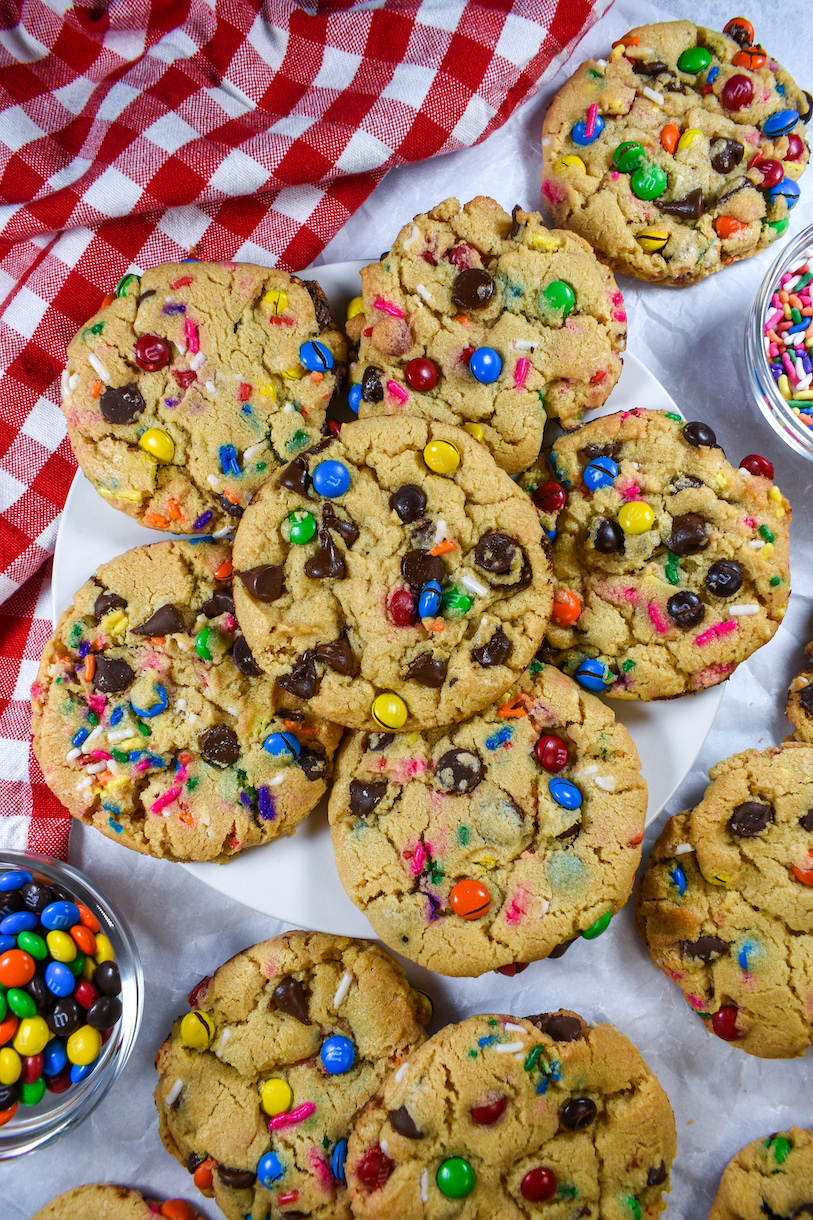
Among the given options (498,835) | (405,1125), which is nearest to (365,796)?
(498,835)

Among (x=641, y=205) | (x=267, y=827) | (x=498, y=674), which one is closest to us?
(x=498, y=674)

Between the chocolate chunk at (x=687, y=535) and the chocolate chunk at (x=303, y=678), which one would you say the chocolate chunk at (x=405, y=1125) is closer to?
the chocolate chunk at (x=303, y=678)

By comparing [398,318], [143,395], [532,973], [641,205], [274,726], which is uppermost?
[641,205]

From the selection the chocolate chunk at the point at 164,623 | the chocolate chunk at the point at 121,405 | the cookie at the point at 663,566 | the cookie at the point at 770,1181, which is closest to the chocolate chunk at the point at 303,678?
the chocolate chunk at the point at 164,623

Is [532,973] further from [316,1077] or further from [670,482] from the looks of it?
[670,482]

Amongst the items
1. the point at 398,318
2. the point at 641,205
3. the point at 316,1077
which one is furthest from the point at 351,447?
the point at 316,1077

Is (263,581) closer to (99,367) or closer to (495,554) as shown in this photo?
(495,554)

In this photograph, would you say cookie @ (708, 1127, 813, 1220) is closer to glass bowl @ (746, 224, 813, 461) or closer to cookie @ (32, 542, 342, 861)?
cookie @ (32, 542, 342, 861)

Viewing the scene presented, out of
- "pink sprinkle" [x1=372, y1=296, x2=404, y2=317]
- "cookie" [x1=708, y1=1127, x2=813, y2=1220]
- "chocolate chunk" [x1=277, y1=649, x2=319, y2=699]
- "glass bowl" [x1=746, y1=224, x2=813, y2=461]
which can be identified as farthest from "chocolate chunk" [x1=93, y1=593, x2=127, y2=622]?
"cookie" [x1=708, y1=1127, x2=813, y2=1220]
